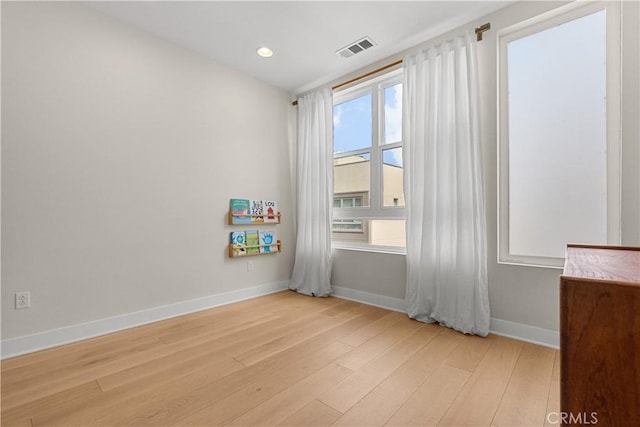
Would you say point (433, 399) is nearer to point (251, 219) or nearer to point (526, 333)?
point (526, 333)

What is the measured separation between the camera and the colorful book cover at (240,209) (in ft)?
10.4

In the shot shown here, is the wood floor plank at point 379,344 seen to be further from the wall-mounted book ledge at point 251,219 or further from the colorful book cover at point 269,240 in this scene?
the wall-mounted book ledge at point 251,219

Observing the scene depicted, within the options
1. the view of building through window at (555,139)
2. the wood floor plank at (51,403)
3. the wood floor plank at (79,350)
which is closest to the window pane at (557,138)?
the view of building through window at (555,139)

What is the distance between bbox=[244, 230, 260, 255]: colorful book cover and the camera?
329cm

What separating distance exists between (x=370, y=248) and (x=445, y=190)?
1064 mm

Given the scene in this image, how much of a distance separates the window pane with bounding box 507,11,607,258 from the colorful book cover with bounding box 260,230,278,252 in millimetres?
2435

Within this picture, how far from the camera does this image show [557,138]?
2.11 m

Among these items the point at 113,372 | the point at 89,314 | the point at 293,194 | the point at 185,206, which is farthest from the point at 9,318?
the point at 293,194

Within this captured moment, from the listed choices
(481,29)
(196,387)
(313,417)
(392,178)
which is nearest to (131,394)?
(196,387)

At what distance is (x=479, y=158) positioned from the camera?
2.30 metres

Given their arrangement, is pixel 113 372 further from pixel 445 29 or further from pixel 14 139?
pixel 445 29

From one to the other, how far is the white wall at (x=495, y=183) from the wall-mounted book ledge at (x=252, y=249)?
2281 millimetres

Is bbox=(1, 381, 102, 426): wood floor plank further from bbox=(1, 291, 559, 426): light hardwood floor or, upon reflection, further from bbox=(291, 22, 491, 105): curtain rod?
bbox=(291, 22, 491, 105): curtain rod

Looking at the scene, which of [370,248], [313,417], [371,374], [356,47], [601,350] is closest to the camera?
A: [601,350]
